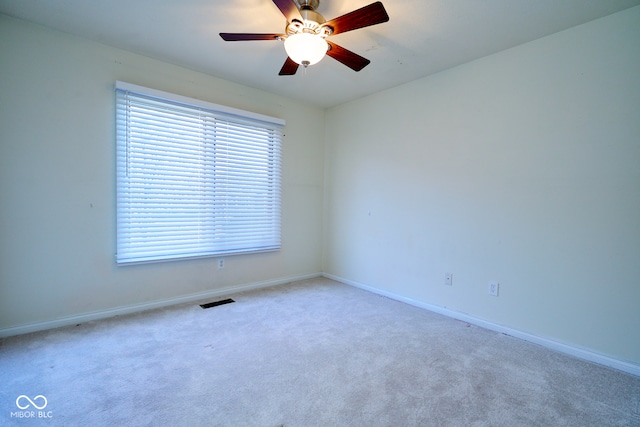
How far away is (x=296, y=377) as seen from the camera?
6.28 feet

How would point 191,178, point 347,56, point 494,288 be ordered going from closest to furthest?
1. point 347,56
2. point 494,288
3. point 191,178

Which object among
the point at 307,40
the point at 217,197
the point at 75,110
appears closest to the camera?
the point at 307,40

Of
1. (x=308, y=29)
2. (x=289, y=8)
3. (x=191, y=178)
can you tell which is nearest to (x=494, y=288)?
(x=308, y=29)

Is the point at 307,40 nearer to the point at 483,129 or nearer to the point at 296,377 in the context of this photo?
the point at 483,129

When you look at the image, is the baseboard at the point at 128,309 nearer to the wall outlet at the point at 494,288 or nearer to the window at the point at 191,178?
the window at the point at 191,178

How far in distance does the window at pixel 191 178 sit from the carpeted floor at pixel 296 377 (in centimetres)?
87

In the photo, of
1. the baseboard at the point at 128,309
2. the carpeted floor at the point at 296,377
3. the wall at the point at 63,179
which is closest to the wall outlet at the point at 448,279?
the carpeted floor at the point at 296,377

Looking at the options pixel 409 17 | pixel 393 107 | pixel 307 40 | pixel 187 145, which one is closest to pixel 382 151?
pixel 393 107

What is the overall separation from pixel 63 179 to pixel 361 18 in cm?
279

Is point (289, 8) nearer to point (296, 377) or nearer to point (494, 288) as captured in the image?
point (296, 377)

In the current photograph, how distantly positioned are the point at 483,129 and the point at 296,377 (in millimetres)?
2718

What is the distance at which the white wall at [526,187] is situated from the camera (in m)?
2.12

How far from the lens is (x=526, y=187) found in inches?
100.0

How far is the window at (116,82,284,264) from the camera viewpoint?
284cm
